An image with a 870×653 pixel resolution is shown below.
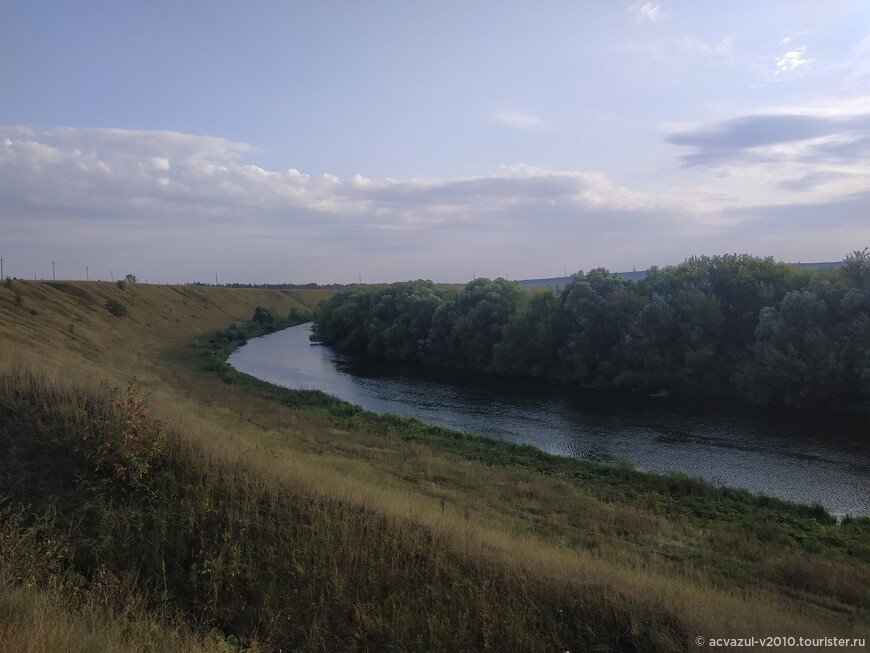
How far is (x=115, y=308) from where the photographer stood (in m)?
65.1

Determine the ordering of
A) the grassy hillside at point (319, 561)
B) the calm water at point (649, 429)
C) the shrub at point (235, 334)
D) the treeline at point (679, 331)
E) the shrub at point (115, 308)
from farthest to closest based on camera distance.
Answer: the shrub at point (235, 334), the shrub at point (115, 308), the treeline at point (679, 331), the calm water at point (649, 429), the grassy hillside at point (319, 561)

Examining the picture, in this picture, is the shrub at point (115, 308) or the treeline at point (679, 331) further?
the shrub at point (115, 308)

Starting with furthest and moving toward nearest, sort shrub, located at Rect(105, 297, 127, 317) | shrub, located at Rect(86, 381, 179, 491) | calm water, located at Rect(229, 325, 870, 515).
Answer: shrub, located at Rect(105, 297, 127, 317)
calm water, located at Rect(229, 325, 870, 515)
shrub, located at Rect(86, 381, 179, 491)

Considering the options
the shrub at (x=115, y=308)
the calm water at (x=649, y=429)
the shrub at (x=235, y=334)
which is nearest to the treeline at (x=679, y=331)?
the calm water at (x=649, y=429)

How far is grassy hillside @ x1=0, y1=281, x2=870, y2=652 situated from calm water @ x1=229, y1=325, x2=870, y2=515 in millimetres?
6979

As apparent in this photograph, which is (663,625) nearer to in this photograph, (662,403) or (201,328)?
(662,403)

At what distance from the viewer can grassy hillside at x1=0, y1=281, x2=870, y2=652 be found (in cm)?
608

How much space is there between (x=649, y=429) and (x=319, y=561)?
2439 centimetres

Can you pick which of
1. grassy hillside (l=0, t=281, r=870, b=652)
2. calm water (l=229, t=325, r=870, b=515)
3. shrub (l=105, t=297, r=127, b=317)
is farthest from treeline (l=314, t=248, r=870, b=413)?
shrub (l=105, t=297, r=127, b=317)

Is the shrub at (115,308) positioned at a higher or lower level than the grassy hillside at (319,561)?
higher

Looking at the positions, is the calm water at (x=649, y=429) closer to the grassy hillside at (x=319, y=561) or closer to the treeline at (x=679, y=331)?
the treeline at (x=679, y=331)

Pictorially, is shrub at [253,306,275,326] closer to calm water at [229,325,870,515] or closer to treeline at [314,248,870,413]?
treeline at [314,248,870,413]

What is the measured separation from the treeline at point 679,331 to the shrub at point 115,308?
28.5m

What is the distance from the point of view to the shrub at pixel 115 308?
2547 inches
